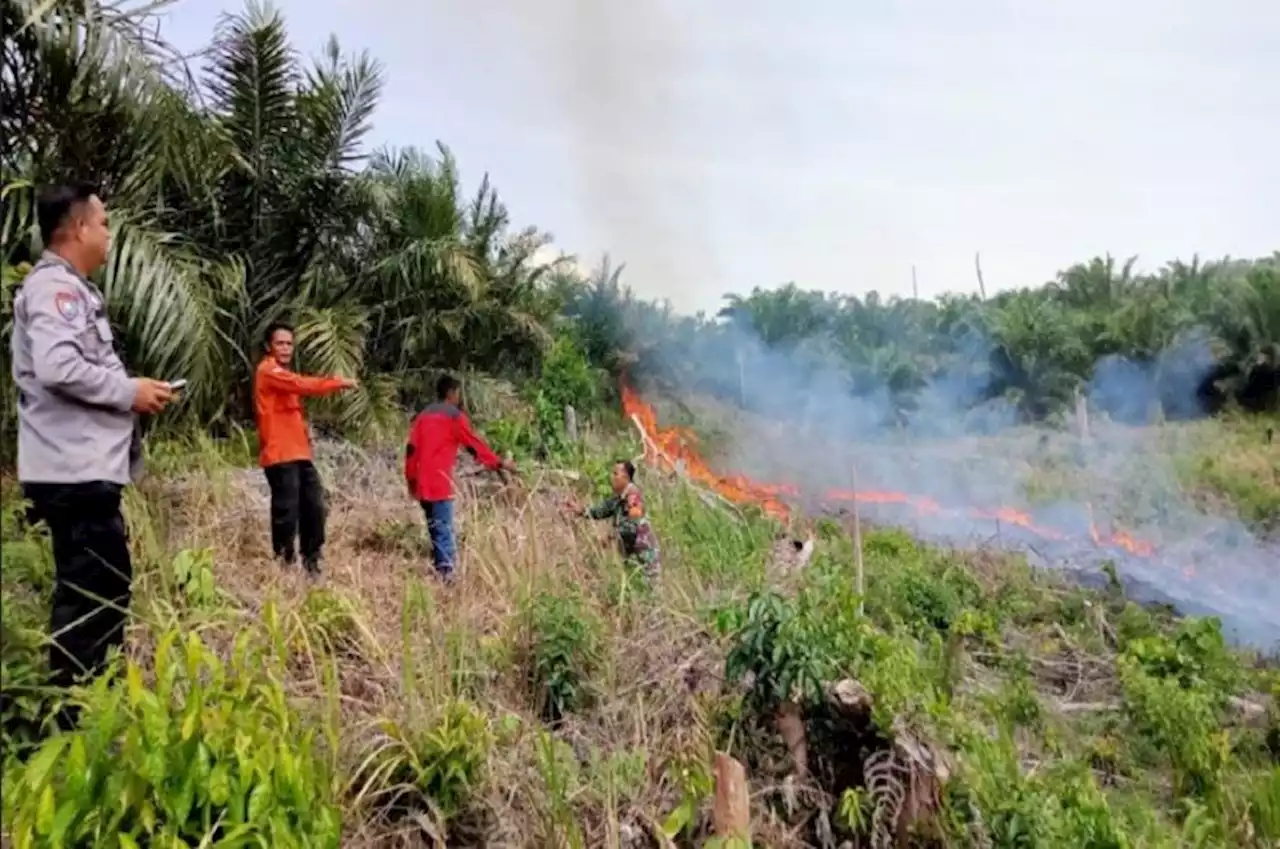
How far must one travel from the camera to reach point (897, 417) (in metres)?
→ 19.4

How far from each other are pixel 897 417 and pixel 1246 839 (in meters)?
14.6

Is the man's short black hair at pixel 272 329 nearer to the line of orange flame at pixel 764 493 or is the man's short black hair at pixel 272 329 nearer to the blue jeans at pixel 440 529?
the blue jeans at pixel 440 529

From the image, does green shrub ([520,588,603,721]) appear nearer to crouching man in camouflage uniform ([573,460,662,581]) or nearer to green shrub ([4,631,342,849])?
crouching man in camouflage uniform ([573,460,662,581])

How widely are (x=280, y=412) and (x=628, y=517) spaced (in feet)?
6.01

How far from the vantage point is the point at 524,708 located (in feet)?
12.9

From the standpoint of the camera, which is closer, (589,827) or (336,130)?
(589,827)

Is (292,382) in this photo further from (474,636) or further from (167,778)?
(167,778)

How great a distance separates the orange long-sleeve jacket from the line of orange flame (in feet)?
15.0

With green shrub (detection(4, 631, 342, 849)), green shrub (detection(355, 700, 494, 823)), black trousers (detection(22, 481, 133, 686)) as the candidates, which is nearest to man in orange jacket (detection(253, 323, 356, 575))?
green shrub (detection(355, 700, 494, 823))

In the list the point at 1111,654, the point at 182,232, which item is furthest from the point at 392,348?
the point at 1111,654

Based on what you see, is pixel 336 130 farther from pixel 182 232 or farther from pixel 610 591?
pixel 610 591

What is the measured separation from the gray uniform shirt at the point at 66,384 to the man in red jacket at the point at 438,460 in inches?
115

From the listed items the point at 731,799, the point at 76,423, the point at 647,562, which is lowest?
the point at 731,799

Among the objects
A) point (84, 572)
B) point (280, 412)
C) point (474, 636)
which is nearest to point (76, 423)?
point (84, 572)
